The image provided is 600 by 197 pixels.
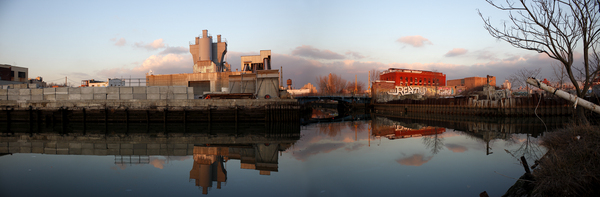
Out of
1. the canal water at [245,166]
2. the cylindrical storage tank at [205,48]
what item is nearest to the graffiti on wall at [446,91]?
the cylindrical storage tank at [205,48]

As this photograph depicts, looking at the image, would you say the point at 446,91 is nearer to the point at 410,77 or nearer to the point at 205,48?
the point at 410,77

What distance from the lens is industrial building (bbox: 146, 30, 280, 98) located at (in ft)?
107

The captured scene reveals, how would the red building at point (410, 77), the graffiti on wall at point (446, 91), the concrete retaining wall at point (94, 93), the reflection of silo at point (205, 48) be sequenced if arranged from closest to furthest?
the concrete retaining wall at point (94, 93), the reflection of silo at point (205, 48), the graffiti on wall at point (446, 91), the red building at point (410, 77)

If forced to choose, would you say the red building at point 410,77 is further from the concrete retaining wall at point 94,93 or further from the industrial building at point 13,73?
the industrial building at point 13,73

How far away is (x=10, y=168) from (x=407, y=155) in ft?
46.1

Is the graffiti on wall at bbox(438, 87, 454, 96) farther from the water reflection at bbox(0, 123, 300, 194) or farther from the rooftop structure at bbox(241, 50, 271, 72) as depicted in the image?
the water reflection at bbox(0, 123, 300, 194)

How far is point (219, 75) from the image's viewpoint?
4138 centimetres

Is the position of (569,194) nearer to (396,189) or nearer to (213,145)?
(396,189)

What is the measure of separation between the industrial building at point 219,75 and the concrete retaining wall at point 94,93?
742 centimetres

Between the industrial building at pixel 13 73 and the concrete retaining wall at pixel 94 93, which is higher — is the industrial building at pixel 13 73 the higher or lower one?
the higher one

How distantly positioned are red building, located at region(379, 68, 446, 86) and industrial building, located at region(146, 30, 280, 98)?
57.6 meters

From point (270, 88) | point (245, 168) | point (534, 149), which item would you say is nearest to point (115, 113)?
point (270, 88)

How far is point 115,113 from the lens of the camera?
25.8 meters

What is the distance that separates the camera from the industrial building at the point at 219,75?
32.7m
